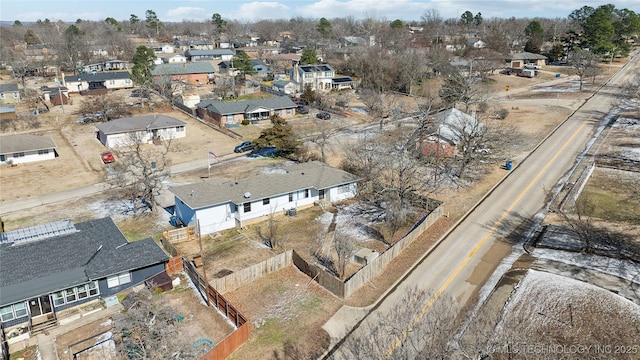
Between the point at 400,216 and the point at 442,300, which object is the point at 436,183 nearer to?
the point at 400,216

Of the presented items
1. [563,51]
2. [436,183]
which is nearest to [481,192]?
[436,183]

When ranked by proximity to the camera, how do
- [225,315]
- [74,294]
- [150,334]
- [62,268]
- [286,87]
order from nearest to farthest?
1. [150,334]
2. [225,315]
3. [74,294]
4. [62,268]
5. [286,87]

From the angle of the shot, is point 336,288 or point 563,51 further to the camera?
point 563,51

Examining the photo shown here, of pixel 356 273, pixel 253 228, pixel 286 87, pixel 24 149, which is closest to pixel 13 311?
pixel 253 228

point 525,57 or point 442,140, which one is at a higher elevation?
point 525,57

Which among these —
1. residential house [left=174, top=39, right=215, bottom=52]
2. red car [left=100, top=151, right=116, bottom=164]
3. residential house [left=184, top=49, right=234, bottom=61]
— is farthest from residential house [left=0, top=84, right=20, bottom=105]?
residential house [left=174, top=39, right=215, bottom=52]

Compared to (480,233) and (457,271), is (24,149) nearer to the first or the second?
(457,271)
